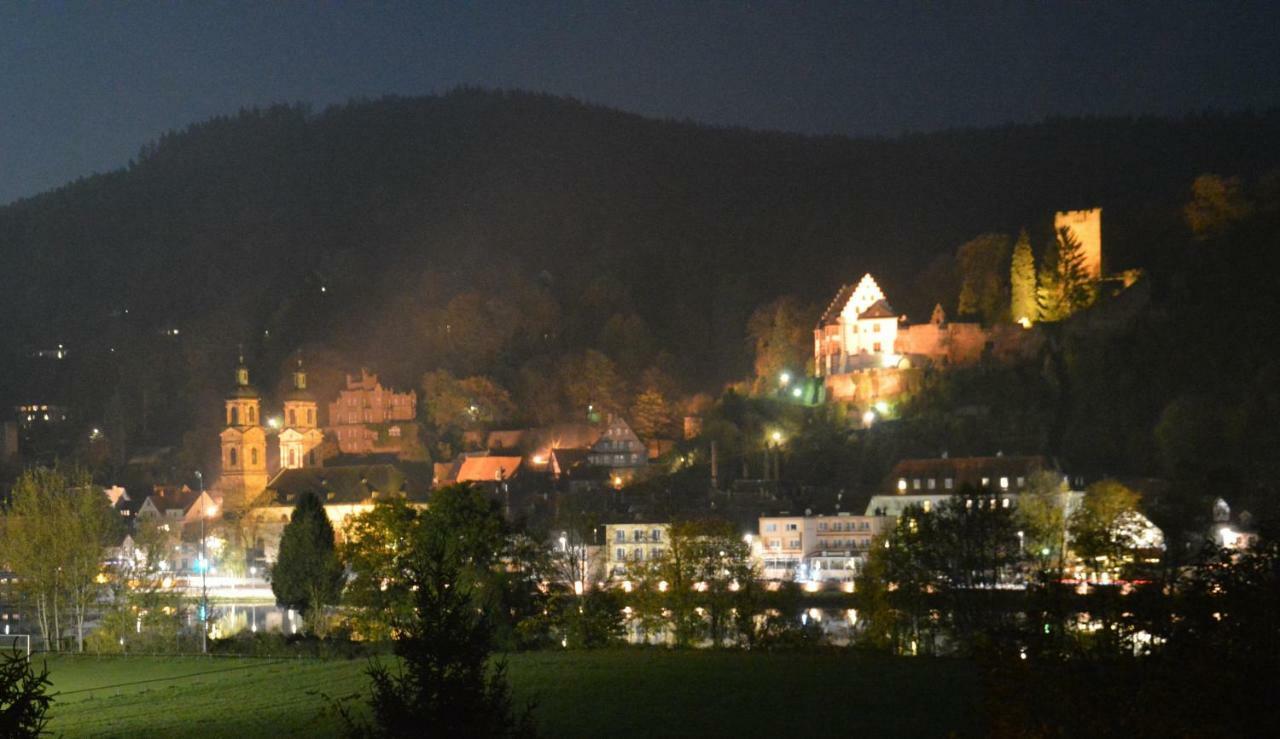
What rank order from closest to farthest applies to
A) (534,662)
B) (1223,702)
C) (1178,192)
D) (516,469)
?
(1223,702) → (534,662) → (516,469) → (1178,192)

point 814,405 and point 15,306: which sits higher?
point 15,306

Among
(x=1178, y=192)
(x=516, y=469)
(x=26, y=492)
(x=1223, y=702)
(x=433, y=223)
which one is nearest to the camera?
(x=1223, y=702)

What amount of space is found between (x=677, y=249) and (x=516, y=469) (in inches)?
2546

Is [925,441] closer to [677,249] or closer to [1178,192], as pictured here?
[1178,192]

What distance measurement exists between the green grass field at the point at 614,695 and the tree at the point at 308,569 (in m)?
11.5

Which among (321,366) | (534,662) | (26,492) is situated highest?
(321,366)

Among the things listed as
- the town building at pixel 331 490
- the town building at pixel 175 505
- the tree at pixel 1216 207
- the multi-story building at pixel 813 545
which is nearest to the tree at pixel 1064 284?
the tree at pixel 1216 207

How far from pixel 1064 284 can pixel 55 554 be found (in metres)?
64.5

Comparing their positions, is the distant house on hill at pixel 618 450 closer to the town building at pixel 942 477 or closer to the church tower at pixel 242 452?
the church tower at pixel 242 452

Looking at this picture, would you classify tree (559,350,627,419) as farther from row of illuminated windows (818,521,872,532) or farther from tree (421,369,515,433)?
row of illuminated windows (818,521,872,532)

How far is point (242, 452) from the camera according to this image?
12019cm

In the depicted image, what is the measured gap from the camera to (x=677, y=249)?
18050 cm

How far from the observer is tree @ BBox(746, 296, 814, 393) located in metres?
114

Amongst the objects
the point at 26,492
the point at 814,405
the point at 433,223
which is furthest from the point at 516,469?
the point at 433,223
